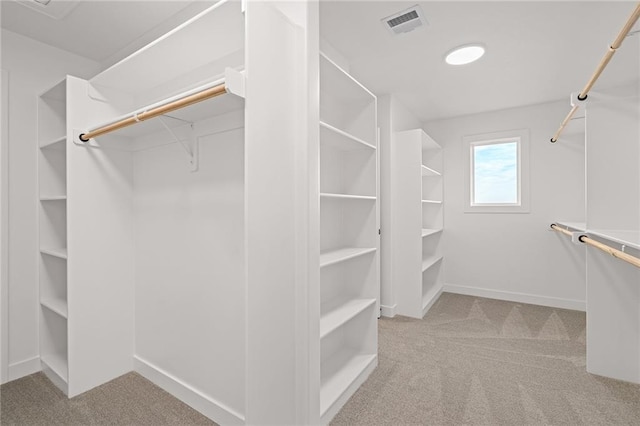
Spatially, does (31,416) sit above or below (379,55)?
below

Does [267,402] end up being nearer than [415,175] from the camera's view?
Yes

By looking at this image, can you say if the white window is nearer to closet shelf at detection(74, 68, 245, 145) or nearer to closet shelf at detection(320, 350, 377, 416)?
closet shelf at detection(320, 350, 377, 416)

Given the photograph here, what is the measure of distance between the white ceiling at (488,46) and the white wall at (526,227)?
514 mm

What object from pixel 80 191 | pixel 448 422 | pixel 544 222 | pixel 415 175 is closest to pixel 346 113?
pixel 415 175

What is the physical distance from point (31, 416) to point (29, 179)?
1.60 m

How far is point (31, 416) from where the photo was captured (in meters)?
1.81

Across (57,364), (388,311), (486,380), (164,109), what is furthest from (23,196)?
(486,380)

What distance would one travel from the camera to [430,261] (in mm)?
3896

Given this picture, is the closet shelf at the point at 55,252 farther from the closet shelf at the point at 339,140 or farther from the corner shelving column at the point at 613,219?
the corner shelving column at the point at 613,219

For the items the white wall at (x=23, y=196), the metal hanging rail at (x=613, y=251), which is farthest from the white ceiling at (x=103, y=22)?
the metal hanging rail at (x=613, y=251)

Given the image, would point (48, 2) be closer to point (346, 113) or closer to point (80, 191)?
point (80, 191)

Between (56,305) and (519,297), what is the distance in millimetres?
4849

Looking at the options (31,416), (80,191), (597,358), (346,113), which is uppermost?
(346,113)

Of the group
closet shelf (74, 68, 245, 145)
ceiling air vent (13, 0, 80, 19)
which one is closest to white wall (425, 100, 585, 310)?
closet shelf (74, 68, 245, 145)
